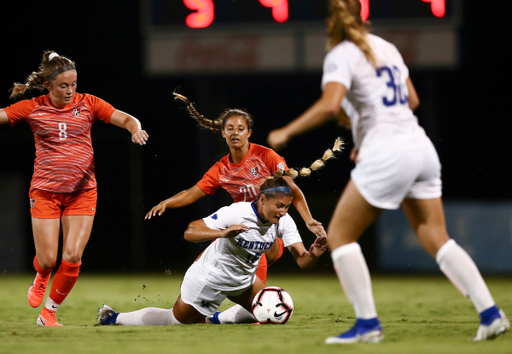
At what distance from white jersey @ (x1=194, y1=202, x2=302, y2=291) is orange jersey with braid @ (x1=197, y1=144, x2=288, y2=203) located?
18.4 inches

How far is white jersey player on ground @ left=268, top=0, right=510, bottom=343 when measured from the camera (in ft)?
11.3

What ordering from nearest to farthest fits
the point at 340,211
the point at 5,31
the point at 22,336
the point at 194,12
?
the point at 340,211
the point at 22,336
the point at 194,12
the point at 5,31

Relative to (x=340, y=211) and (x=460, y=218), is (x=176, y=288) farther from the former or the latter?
(x=340, y=211)

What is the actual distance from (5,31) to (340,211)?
Answer: 49.5 ft

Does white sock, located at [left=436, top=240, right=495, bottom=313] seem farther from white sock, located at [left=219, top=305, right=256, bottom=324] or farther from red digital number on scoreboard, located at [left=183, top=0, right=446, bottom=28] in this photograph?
red digital number on scoreboard, located at [left=183, top=0, right=446, bottom=28]

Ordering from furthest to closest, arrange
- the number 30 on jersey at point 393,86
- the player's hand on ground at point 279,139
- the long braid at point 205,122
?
the long braid at point 205,122
the number 30 on jersey at point 393,86
the player's hand on ground at point 279,139

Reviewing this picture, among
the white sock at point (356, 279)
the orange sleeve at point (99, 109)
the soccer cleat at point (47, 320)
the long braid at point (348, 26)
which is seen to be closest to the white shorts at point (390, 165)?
the white sock at point (356, 279)

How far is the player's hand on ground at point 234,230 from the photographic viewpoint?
4.46 metres

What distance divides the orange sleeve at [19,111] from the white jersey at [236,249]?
1.57m

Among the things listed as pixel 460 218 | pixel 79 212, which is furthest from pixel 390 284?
pixel 79 212

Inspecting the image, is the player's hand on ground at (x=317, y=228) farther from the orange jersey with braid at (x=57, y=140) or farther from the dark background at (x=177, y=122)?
the dark background at (x=177, y=122)

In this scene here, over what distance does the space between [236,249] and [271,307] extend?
47 cm

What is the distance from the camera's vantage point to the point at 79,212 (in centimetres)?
525

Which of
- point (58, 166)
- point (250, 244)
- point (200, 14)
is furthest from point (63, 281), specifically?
point (200, 14)
